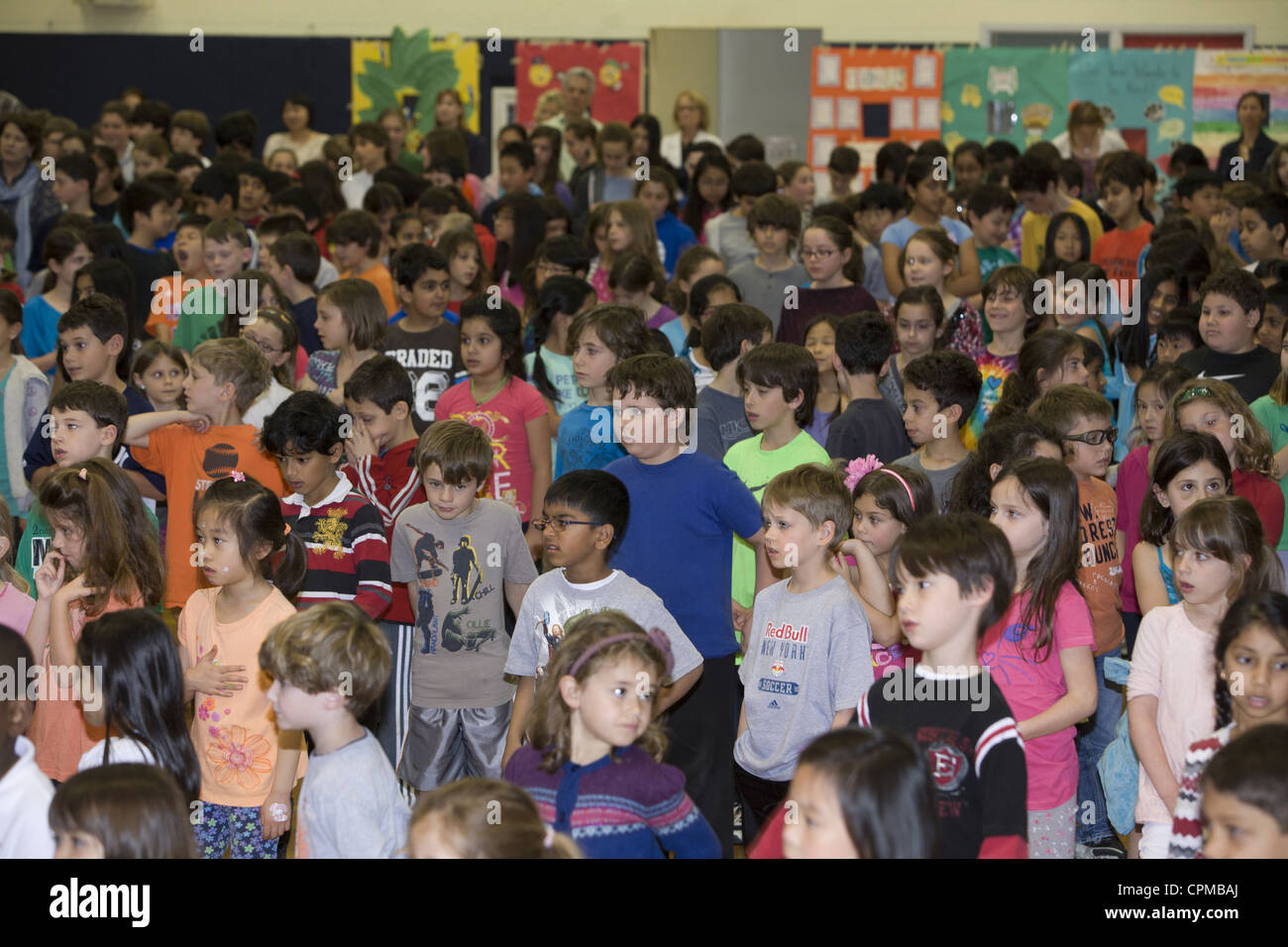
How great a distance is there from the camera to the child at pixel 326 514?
14.0 ft

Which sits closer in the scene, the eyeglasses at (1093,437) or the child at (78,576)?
the child at (78,576)

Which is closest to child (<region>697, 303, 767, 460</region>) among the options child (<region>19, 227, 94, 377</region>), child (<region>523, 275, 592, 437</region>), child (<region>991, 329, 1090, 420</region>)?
child (<region>523, 275, 592, 437</region>)

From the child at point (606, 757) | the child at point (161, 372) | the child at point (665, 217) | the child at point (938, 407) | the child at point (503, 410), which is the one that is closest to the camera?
the child at point (606, 757)

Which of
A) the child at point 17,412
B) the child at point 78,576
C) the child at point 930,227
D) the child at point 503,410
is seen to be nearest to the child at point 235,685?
the child at point 78,576

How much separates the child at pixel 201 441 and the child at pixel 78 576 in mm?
694

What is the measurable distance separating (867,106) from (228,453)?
10.8 meters

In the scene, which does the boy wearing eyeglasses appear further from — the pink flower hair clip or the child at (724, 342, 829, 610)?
the child at (724, 342, 829, 610)

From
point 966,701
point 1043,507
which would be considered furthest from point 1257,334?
point 966,701

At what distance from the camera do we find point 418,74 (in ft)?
48.8

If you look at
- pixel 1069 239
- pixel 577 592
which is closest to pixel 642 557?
pixel 577 592

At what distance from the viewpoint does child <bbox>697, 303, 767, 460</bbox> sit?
16.9 ft

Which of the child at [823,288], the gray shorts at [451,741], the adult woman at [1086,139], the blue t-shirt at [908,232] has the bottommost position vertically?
the gray shorts at [451,741]

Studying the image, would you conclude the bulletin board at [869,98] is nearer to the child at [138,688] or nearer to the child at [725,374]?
the child at [725,374]

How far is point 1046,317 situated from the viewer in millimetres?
6359
